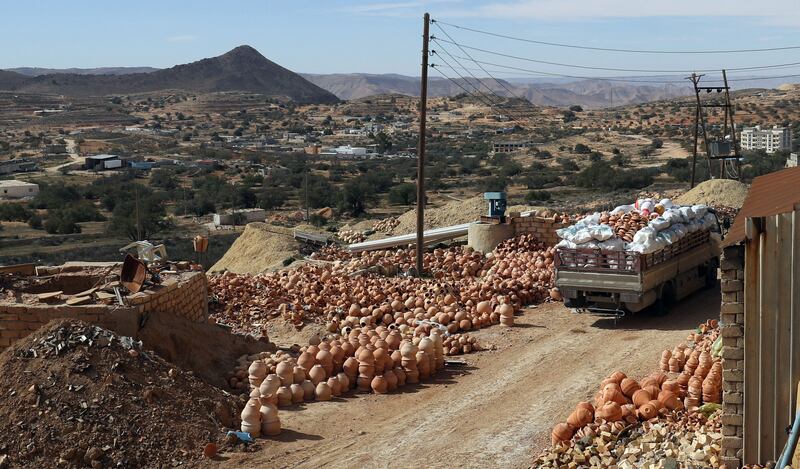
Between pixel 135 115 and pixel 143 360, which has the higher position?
pixel 135 115

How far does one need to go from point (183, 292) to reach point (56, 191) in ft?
153

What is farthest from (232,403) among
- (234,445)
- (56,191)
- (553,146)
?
(553,146)

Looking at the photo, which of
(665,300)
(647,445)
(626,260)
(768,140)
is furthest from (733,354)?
(768,140)

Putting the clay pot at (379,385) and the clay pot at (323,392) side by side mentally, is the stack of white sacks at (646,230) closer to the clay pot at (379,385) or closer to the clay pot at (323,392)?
→ the clay pot at (379,385)

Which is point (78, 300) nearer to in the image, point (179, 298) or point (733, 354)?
point (179, 298)

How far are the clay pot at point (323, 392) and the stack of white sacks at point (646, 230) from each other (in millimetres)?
5073

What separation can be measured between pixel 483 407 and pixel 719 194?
1624 cm

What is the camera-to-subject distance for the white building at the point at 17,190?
59.9 m

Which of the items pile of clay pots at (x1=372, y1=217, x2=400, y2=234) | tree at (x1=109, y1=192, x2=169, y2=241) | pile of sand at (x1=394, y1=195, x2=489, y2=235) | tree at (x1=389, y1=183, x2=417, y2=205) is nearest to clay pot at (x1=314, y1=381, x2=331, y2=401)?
pile of sand at (x1=394, y1=195, x2=489, y2=235)

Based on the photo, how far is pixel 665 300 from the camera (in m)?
16.7

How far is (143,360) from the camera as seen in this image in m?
11.6

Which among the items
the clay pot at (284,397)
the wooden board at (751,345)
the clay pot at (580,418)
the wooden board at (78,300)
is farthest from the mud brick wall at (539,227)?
the wooden board at (751,345)

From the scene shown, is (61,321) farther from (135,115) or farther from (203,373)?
(135,115)

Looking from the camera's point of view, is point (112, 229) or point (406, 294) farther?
point (112, 229)
